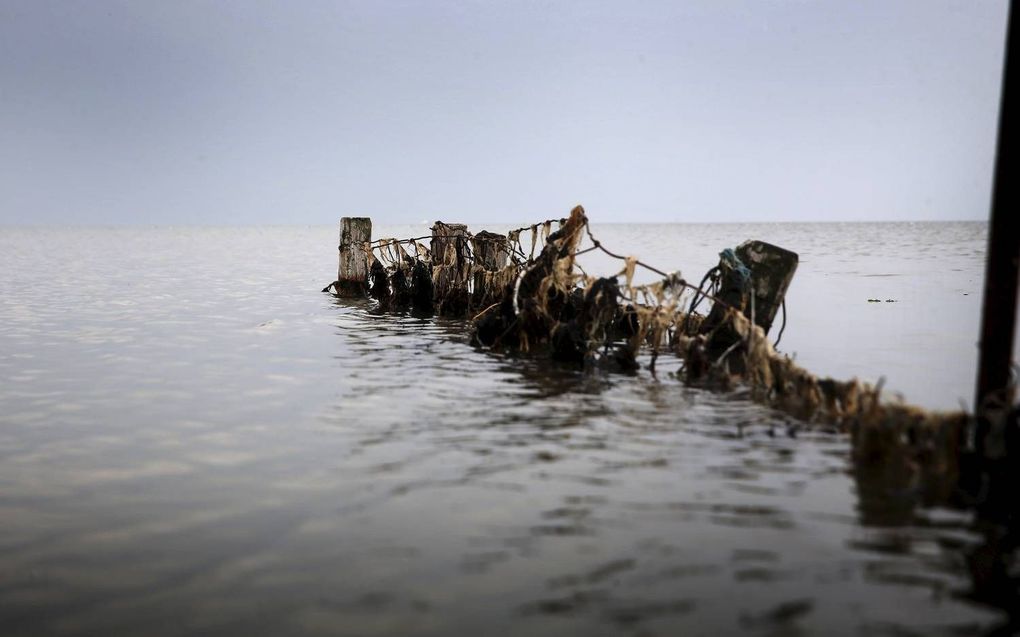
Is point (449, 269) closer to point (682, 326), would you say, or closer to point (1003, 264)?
point (682, 326)

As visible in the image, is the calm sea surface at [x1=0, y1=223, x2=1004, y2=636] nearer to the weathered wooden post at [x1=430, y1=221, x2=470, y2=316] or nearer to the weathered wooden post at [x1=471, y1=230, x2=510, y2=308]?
the weathered wooden post at [x1=471, y1=230, x2=510, y2=308]

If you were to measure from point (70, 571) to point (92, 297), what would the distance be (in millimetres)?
19330

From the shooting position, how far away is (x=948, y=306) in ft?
62.8

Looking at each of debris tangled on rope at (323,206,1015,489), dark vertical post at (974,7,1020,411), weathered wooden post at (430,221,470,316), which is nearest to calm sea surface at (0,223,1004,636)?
debris tangled on rope at (323,206,1015,489)

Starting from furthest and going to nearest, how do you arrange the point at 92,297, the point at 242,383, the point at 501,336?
1. the point at 92,297
2. the point at 501,336
3. the point at 242,383

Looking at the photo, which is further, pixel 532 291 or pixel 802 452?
pixel 532 291

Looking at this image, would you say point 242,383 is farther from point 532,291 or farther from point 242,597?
point 242,597

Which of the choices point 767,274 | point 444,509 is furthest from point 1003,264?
point 767,274

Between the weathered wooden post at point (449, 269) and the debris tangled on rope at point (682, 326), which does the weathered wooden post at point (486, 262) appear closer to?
the debris tangled on rope at point (682, 326)

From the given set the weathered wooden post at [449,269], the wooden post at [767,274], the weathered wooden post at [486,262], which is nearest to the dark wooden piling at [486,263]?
the weathered wooden post at [486,262]

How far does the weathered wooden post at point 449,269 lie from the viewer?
1673cm

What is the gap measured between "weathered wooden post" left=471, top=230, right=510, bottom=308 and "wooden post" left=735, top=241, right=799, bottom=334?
5.35 metres

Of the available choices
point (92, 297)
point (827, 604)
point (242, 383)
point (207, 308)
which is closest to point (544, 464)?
point (827, 604)

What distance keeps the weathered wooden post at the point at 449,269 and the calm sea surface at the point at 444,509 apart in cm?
594
